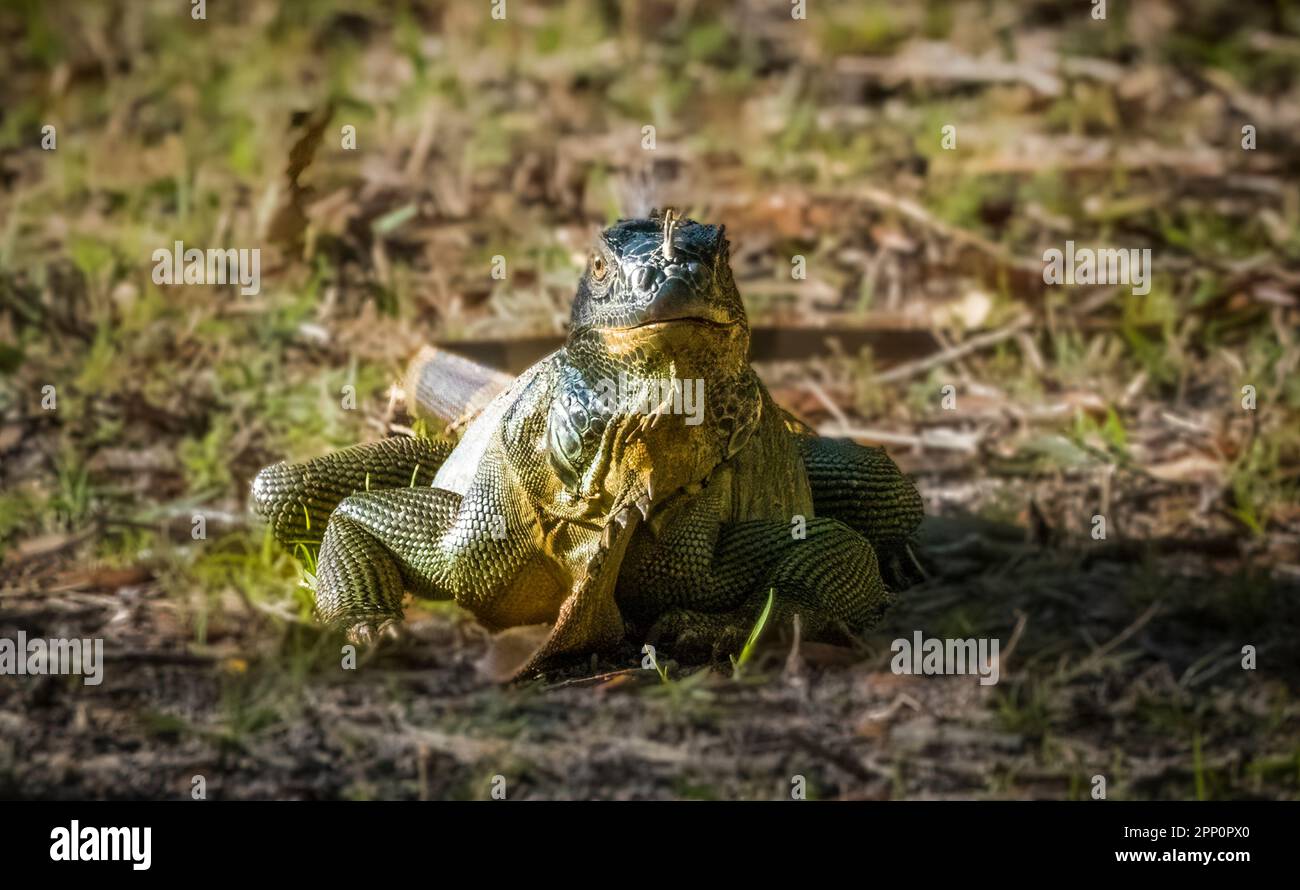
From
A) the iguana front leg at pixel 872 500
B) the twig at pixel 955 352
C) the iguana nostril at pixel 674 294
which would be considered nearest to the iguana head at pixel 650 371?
the iguana nostril at pixel 674 294

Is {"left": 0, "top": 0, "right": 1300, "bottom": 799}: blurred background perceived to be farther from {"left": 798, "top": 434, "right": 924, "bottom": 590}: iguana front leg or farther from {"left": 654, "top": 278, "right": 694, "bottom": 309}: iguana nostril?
{"left": 654, "top": 278, "right": 694, "bottom": 309}: iguana nostril

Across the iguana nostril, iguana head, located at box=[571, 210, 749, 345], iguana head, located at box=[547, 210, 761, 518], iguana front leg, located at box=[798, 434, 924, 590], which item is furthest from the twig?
the iguana nostril

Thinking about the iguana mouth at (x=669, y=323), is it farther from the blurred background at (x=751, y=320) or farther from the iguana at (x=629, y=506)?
the blurred background at (x=751, y=320)

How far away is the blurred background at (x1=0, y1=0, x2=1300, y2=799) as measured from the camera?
19.4 ft

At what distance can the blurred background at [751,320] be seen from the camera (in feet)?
19.4

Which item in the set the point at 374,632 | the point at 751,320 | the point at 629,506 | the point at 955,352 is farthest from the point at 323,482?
the point at 955,352

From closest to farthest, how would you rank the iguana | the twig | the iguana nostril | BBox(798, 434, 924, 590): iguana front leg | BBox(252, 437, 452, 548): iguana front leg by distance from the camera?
the iguana nostril < the iguana < BBox(252, 437, 452, 548): iguana front leg < BBox(798, 434, 924, 590): iguana front leg < the twig

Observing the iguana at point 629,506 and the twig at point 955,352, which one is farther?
the twig at point 955,352

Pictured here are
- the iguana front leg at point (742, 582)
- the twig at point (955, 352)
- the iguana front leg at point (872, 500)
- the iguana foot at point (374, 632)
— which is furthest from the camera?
the twig at point (955, 352)

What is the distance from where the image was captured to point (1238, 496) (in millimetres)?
8617

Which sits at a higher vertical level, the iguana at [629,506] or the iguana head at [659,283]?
the iguana head at [659,283]

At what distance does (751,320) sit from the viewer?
10.5 meters

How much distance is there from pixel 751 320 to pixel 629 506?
4.34 meters

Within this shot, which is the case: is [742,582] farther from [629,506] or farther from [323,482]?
[323,482]
